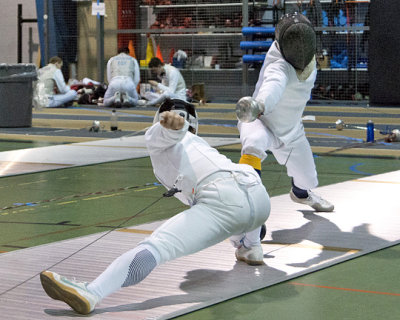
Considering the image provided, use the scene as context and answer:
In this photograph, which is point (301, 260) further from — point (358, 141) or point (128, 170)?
point (358, 141)

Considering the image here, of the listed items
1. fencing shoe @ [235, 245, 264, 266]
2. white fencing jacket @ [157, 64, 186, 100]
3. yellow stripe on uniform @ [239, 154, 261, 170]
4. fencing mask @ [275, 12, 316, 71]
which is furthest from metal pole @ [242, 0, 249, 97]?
fencing shoe @ [235, 245, 264, 266]

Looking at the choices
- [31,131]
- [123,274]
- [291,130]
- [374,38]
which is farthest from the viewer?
[374,38]

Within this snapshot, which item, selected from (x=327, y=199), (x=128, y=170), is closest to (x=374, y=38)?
(x=128, y=170)

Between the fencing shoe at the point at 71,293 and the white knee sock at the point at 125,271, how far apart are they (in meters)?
0.03

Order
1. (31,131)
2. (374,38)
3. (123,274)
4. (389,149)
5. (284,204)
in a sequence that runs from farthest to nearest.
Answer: (374,38) < (31,131) < (389,149) < (284,204) < (123,274)

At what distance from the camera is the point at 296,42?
4520 millimetres

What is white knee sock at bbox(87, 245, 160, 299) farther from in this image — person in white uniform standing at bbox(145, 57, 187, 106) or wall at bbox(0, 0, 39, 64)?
wall at bbox(0, 0, 39, 64)

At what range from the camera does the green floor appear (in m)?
3.05

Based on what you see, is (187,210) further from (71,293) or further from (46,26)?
(46,26)

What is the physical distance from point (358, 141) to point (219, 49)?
30.6ft

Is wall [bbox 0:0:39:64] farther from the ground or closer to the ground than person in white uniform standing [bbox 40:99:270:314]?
farther from the ground

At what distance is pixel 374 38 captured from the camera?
16031 millimetres

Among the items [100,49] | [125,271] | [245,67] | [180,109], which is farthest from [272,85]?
[100,49]

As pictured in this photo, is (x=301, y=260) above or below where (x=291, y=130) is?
below
